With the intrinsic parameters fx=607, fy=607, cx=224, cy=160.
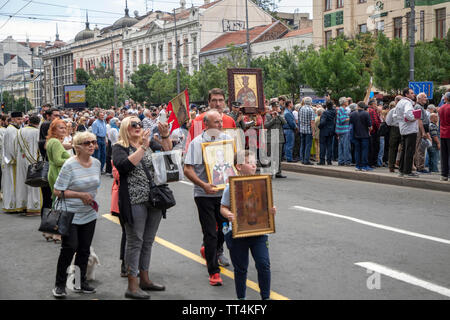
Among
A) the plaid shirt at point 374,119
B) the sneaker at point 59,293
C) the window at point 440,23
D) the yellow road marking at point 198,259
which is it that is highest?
the window at point 440,23

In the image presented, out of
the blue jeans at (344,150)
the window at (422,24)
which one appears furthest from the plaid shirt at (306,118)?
the window at (422,24)

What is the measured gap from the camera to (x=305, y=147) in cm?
1744

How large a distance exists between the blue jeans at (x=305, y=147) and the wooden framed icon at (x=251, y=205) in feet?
39.1

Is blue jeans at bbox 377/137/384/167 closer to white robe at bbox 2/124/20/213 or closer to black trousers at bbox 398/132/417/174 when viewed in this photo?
black trousers at bbox 398/132/417/174

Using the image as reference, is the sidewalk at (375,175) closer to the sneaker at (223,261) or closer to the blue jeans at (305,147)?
the blue jeans at (305,147)

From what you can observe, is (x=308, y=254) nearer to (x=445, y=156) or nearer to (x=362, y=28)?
(x=445, y=156)

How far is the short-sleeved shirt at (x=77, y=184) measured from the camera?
590cm

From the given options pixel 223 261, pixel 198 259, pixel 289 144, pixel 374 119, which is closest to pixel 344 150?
pixel 374 119

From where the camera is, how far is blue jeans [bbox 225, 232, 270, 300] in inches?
201

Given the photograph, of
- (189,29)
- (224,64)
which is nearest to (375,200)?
(224,64)

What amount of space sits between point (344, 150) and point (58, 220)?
1195 cm

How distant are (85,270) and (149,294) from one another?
28.3 inches

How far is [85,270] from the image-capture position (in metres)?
6.08
